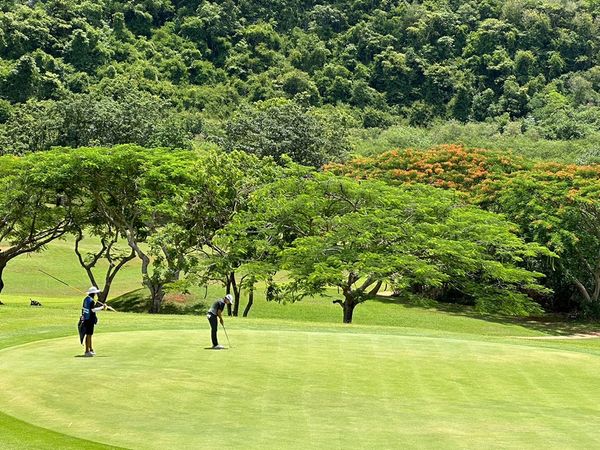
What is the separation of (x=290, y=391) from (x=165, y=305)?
33.5 meters

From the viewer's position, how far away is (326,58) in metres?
162

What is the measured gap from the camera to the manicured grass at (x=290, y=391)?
13.7m

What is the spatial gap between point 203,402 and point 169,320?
56.1ft

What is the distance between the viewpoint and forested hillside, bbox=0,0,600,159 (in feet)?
431

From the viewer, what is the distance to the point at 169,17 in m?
168

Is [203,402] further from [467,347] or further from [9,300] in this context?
[9,300]

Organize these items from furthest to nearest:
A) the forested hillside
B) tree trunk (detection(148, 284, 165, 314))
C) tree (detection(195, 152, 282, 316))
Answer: the forested hillside < tree trunk (detection(148, 284, 165, 314)) < tree (detection(195, 152, 282, 316))

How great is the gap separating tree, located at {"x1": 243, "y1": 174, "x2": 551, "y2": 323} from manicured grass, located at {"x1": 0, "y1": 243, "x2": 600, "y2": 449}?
1249cm

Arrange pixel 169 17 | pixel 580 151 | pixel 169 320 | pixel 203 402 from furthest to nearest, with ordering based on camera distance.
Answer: pixel 169 17 → pixel 580 151 → pixel 169 320 → pixel 203 402

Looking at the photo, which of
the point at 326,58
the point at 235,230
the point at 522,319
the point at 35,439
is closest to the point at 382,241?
the point at 235,230

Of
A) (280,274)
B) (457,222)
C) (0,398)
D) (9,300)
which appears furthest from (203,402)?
(280,274)

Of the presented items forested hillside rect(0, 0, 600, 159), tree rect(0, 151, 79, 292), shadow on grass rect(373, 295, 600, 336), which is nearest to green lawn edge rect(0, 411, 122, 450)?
tree rect(0, 151, 79, 292)

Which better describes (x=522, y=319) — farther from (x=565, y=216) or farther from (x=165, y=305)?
(x=165, y=305)

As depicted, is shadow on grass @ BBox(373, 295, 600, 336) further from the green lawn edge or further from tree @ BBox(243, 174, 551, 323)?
the green lawn edge
